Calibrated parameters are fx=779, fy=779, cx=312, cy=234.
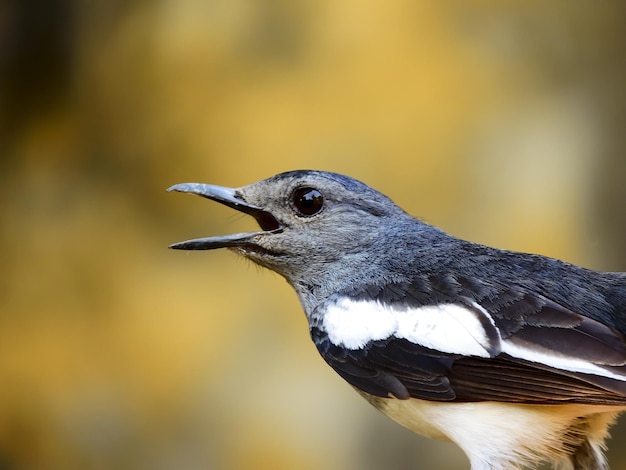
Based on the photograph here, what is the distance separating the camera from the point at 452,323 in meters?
1.90

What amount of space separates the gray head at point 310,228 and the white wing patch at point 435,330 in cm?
19

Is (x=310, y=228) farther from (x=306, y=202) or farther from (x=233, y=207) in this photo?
(x=233, y=207)

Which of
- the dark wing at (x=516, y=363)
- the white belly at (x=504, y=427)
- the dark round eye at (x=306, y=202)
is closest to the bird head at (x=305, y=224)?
the dark round eye at (x=306, y=202)

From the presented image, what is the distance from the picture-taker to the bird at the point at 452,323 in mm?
Result: 1790

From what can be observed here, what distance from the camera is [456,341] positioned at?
1881mm

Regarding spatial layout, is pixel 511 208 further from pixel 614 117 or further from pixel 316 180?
pixel 316 180

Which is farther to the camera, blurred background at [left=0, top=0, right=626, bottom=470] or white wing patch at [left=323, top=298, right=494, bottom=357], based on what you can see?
blurred background at [left=0, top=0, right=626, bottom=470]

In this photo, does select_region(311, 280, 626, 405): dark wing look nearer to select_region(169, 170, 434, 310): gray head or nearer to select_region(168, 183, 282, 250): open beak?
select_region(169, 170, 434, 310): gray head

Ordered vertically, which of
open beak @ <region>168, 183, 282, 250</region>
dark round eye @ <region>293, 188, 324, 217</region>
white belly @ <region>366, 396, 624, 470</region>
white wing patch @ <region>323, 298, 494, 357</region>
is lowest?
white belly @ <region>366, 396, 624, 470</region>

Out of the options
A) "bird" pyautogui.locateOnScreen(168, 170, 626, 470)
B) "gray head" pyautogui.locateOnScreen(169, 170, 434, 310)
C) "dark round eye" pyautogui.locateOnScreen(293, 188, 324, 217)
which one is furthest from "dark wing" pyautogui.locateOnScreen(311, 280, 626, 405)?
"dark round eye" pyautogui.locateOnScreen(293, 188, 324, 217)

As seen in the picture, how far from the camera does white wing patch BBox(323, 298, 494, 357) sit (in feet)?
6.12

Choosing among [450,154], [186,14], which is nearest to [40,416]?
[186,14]

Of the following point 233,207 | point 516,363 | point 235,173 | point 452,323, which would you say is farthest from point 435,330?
point 235,173

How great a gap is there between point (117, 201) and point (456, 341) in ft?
9.27
